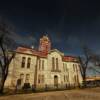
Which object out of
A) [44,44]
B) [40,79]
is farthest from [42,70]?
[44,44]

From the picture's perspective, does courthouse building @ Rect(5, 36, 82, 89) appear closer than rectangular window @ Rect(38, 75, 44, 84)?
Yes

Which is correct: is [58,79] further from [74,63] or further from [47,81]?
[74,63]

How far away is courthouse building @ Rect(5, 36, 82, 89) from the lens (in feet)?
93.9

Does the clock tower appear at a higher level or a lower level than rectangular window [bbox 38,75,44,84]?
higher

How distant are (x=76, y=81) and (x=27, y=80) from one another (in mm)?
17484

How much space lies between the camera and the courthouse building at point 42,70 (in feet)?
93.9

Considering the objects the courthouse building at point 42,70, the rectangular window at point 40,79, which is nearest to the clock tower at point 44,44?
the courthouse building at point 42,70

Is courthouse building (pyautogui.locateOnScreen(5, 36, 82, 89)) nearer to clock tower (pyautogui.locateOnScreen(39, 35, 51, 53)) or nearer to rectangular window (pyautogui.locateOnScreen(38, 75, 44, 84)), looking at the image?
rectangular window (pyautogui.locateOnScreen(38, 75, 44, 84))

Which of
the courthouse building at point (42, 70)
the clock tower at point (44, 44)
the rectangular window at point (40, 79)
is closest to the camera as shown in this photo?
the courthouse building at point (42, 70)

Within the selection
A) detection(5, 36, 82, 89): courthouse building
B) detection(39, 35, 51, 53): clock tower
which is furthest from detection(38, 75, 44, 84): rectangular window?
detection(39, 35, 51, 53): clock tower

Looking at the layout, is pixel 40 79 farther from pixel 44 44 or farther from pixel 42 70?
pixel 44 44

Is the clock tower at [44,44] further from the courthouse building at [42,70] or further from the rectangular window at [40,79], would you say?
the rectangular window at [40,79]

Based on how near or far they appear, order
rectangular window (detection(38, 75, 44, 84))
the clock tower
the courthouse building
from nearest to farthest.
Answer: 1. the courthouse building
2. rectangular window (detection(38, 75, 44, 84))
3. the clock tower

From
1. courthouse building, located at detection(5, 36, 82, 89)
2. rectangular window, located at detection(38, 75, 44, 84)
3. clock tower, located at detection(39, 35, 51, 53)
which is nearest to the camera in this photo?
courthouse building, located at detection(5, 36, 82, 89)
